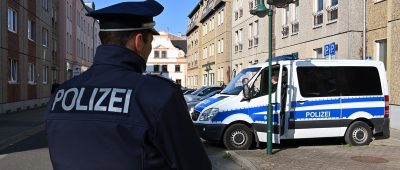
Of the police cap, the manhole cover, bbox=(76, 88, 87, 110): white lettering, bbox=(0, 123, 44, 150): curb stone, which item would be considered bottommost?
bbox=(0, 123, 44, 150): curb stone

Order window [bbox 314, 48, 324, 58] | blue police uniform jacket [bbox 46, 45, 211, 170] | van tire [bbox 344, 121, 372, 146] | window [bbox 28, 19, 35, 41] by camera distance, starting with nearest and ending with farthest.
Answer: blue police uniform jacket [bbox 46, 45, 211, 170] < van tire [bbox 344, 121, 372, 146] < window [bbox 314, 48, 324, 58] < window [bbox 28, 19, 35, 41]

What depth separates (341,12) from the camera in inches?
731

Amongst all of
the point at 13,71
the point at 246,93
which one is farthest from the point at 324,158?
the point at 13,71

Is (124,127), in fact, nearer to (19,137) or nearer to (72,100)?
(72,100)

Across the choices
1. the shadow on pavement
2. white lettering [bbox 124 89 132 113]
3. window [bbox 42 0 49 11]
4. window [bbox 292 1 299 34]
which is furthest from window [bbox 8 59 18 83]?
white lettering [bbox 124 89 132 113]

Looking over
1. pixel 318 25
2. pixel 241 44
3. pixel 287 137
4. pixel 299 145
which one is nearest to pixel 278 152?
pixel 287 137

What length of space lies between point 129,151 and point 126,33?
21.2 inches

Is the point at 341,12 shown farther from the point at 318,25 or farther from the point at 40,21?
the point at 40,21

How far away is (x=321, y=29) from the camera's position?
20.6 m

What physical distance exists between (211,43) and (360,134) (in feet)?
130

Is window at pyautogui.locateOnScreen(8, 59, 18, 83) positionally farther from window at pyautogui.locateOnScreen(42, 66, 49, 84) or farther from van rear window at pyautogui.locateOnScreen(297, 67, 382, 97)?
van rear window at pyautogui.locateOnScreen(297, 67, 382, 97)

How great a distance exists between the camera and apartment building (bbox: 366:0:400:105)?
50.0 feet

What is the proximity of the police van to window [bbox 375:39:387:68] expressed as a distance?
5.35m

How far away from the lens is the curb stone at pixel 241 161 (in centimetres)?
867
